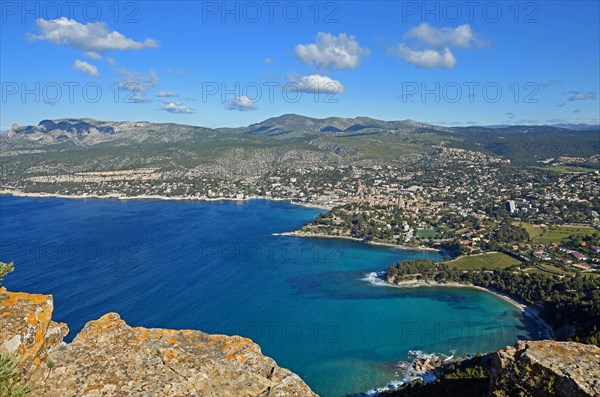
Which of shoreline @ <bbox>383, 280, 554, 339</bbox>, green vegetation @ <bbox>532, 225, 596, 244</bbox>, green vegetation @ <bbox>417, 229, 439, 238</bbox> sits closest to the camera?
shoreline @ <bbox>383, 280, 554, 339</bbox>

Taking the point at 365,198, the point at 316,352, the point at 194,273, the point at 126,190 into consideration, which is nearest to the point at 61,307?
the point at 194,273

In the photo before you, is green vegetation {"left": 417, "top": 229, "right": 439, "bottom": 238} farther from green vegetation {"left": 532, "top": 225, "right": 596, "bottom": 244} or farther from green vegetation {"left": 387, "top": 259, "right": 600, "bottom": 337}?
green vegetation {"left": 387, "top": 259, "right": 600, "bottom": 337}

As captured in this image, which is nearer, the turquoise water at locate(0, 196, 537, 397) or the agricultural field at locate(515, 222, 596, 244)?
the turquoise water at locate(0, 196, 537, 397)

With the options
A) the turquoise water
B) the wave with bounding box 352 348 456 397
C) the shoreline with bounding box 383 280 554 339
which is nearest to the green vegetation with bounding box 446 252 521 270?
the shoreline with bounding box 383 280 554 339

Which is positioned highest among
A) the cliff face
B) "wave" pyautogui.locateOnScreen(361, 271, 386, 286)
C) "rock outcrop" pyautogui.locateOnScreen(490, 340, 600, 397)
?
the cliff face

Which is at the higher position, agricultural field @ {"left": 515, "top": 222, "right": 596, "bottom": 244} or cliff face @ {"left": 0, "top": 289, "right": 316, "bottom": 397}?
cliff face @ {"left": 0, "top": 289, "right": 316, "bottom": 397}

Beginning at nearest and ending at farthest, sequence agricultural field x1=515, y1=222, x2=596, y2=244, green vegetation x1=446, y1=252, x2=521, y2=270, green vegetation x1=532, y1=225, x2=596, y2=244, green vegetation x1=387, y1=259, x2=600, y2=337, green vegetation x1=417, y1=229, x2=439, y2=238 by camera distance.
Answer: green vegetation x1=387, y1=259, x2=600, y2=337 < green vegetation x1=446, y1=252, x2=521, y2=270 < green vegetation x1=532, y1=225, x2=596, y2=244 < agricultural field x1=515, y1=222, x2=596, y2=244 < green vegetation x1=417, y1=229, x2=439, y2=238

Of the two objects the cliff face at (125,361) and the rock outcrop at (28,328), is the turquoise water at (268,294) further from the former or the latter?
the rock outcrop at (28,328)
